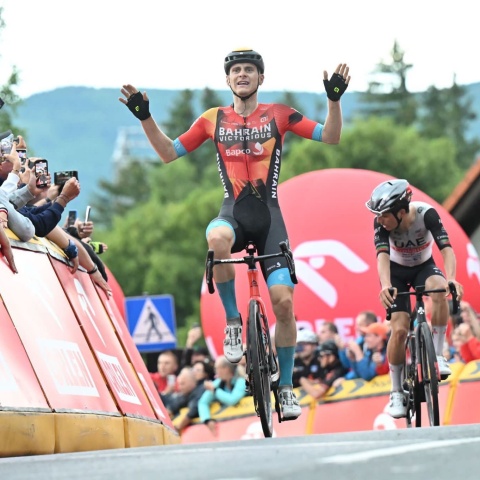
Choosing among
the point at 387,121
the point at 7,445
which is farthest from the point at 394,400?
the point at 387,121

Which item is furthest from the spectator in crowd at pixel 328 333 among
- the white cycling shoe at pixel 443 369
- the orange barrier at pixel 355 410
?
the white cycling shoe at pixel 443 369

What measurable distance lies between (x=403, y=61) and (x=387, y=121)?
30414 millimetres

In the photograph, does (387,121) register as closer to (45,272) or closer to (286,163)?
(286,163)

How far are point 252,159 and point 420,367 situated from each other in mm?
2170

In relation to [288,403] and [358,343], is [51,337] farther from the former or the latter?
[358,343]

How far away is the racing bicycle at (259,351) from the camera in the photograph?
1084 centimetres

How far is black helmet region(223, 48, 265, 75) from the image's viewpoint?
1191 centimetres

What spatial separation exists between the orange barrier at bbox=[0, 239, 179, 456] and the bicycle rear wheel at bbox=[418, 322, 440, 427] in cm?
226

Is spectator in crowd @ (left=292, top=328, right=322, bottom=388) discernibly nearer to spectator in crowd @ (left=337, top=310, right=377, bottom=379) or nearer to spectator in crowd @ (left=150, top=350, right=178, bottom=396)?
spectator in crowd @ (left=337, top=310, right=377, bottom=379)

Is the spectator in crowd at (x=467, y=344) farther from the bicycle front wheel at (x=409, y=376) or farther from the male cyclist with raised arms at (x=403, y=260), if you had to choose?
the bicycle front wheel at (x=409, y=376)

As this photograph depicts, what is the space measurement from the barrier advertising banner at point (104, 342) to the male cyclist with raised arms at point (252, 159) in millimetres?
1086

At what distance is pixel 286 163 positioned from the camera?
274 ft

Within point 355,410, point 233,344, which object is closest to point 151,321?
point 355,410

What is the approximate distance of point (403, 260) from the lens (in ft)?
41.9
